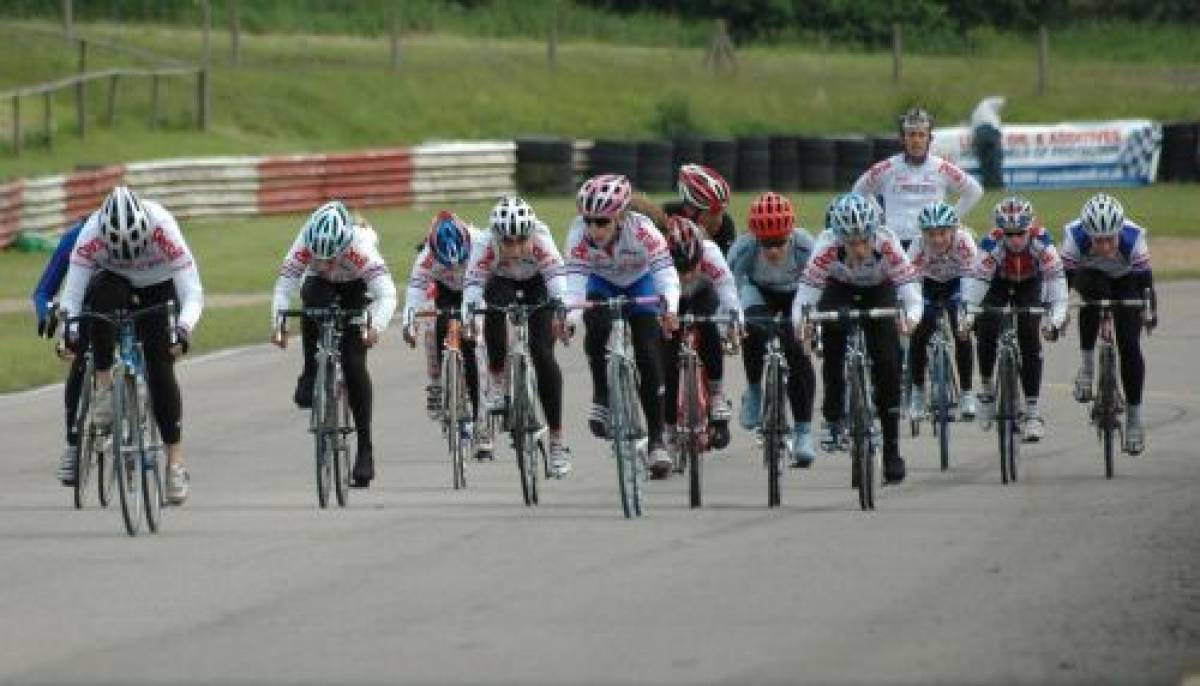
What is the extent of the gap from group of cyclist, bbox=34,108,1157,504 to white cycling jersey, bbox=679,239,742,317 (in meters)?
0.02

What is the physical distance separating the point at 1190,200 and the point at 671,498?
34.1 metres

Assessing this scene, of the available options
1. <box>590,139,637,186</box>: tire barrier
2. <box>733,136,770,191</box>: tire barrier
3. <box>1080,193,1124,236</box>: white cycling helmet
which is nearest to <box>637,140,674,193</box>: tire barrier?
<box>590,139,637,186</box>: tire barrier

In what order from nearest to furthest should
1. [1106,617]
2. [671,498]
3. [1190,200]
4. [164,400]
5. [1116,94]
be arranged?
[1106,617] < [164,400] < [671,498] < [1190,200] < [1116,94]

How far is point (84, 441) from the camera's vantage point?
17.8m

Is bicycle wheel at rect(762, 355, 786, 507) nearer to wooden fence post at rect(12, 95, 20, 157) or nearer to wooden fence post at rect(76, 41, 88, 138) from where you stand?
wooden fence post at rect(12, 95, 20, 157)

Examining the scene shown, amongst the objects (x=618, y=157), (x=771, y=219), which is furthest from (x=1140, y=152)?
(x=771, y=219)

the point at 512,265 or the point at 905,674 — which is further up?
the point at 512,265

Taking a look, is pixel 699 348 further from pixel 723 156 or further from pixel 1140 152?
pixel 1140 152

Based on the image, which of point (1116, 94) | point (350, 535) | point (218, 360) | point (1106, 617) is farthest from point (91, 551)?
point (1116, 94)

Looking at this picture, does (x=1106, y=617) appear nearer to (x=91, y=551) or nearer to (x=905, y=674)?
(x=905, y=674)

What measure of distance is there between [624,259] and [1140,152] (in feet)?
123

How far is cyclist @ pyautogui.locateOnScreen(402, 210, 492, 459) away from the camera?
64.6 ft

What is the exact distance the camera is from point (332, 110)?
190 ft

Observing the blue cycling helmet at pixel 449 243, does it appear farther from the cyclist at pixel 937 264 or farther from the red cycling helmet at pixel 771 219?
the cyclist at pixel 937 264
